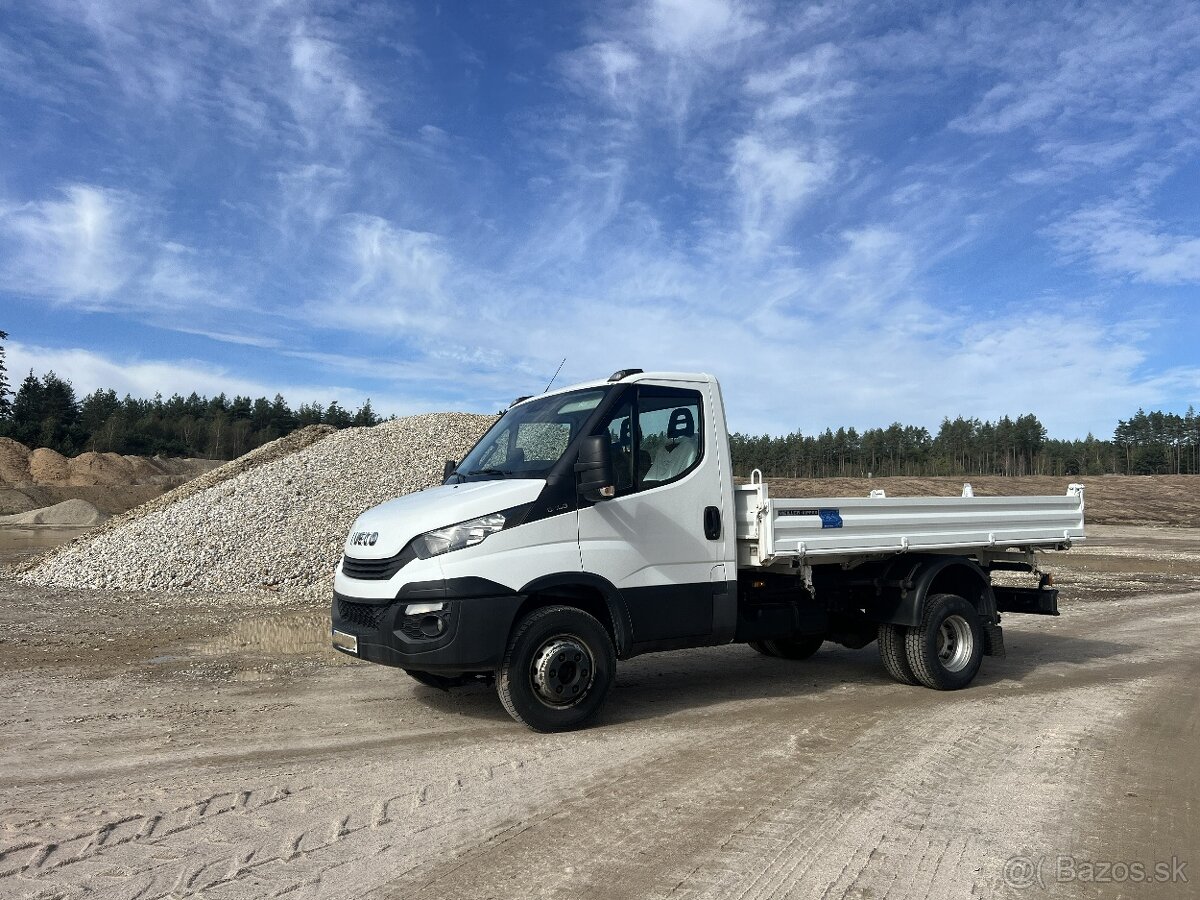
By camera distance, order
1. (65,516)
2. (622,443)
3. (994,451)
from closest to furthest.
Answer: (622,443) → (65,516) → (994,451)

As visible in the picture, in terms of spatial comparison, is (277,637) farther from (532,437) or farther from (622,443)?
(622,443)

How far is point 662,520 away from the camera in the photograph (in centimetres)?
638

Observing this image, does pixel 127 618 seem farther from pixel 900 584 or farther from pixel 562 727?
pixel 900 584

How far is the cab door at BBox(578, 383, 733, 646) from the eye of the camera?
242 inches

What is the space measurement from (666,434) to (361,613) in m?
2.64

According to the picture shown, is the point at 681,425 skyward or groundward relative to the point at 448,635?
skyward

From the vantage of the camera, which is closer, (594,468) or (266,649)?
(594,468)

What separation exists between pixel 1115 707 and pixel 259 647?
29.5 ft

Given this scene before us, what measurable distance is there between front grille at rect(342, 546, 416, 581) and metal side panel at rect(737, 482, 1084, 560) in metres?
2.76

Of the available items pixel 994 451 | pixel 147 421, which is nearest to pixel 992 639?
pixel 147 421

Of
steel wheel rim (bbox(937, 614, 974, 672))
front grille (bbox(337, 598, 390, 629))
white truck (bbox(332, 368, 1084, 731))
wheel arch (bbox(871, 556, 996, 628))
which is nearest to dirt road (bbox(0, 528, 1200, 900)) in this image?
steel wheel rim (bbox(937, 614, 974, 672))

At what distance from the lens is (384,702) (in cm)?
699

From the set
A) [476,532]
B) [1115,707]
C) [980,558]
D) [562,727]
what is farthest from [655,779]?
[980,558]

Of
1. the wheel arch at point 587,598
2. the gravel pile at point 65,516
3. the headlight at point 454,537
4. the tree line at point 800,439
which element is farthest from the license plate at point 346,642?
the tree line at point 800,439
